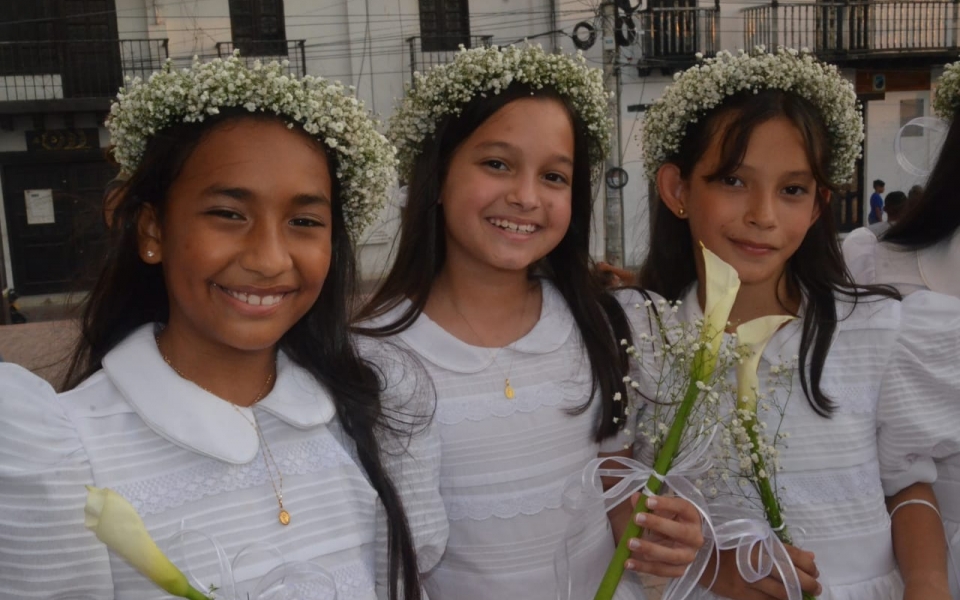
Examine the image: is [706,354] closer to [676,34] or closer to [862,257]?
[862,257]

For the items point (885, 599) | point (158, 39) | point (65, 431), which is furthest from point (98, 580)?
point (158, 39)

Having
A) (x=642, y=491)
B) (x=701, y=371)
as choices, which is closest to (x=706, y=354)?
(x=701, y=371)

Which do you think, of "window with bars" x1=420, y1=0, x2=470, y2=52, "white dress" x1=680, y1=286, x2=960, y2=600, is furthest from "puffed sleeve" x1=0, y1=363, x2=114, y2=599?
"window with bars" x1=420, y1=0, x2=470, y2=52

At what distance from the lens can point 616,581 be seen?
138 cm

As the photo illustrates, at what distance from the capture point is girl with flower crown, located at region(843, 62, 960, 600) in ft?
7.02

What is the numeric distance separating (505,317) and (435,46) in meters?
13.0

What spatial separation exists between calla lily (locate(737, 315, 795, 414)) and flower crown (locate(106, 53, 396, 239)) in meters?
0.80

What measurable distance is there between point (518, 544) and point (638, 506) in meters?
0.59

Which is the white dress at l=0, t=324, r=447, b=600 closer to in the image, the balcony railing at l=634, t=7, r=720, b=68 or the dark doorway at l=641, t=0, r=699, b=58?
the balcony railing at l=634, t=7, r=720, b=68

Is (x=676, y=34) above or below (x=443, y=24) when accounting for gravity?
below

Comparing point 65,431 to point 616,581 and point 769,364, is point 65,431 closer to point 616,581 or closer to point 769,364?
point 616,581

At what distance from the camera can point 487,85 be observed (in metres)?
2.05

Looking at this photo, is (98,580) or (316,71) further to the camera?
(316,71)

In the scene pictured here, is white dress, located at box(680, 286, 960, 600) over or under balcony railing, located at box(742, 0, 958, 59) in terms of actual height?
under
